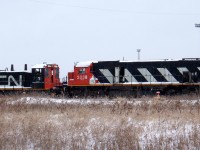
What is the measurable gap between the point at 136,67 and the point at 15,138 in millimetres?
21910

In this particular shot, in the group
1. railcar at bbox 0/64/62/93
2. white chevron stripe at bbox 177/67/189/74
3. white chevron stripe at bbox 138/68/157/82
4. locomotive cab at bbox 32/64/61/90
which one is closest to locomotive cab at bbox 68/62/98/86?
railcar at bbox 0/64/62/93

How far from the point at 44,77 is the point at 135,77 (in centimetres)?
831

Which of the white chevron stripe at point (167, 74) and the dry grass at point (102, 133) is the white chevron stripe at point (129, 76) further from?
the dry grass at point (102, 133)

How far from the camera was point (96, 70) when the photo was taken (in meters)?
30.5

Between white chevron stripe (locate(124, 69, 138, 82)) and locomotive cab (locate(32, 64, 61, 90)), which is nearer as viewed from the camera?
white chevron stripe (locate(124, 69, 138, 82))

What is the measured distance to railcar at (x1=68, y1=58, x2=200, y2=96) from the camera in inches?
1097

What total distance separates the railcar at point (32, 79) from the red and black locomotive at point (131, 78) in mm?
391

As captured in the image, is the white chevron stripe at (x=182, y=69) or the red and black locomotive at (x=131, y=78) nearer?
the red and black locomotive at (x=131, y=78)

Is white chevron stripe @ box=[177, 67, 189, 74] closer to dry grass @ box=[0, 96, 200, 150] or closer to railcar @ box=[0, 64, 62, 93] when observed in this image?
railcar @ box=[0, 64, 62, 93]

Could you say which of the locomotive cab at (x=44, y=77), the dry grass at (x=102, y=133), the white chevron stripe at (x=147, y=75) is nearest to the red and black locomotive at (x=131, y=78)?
the white chevron stripe at (x=147, y=75)

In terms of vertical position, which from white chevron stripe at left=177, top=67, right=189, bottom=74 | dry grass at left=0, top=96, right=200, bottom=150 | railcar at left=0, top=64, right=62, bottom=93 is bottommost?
dry grass at left=0, top=96, right=200, bottom=150

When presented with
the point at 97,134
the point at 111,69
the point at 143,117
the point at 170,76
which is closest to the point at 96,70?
the point at 111,69

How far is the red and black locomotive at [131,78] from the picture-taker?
27875 mm

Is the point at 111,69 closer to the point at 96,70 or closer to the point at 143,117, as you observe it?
the point at 96,70
